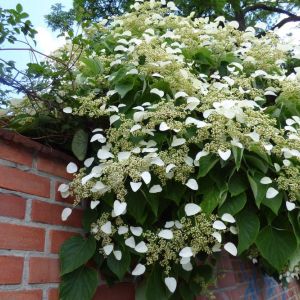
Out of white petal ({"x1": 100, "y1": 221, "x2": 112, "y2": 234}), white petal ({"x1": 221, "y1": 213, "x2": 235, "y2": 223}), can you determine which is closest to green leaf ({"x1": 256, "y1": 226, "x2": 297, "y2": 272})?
white petal ({"x1": 221, "y1": 213, "x2": 235, "y2": 223})

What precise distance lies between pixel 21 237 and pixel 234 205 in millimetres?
Result: 592

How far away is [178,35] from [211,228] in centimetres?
94

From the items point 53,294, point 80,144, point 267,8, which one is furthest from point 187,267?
point 267,8

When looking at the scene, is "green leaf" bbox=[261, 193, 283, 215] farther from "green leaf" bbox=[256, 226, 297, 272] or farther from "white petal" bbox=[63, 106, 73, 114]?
"white petal" bbox=[63, 106, 73, 114]

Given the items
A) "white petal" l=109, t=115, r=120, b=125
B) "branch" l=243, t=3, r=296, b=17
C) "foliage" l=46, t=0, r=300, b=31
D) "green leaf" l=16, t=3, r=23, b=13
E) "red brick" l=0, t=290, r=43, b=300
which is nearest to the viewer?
"red brick" l=0, t=290, r=43, b=300

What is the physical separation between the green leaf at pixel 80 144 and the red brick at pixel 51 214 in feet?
0.58

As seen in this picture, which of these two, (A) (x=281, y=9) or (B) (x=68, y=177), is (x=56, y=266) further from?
(A) (x=281, y=9)

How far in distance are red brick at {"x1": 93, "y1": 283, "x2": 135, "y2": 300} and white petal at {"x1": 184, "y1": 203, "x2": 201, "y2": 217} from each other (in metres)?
0.43

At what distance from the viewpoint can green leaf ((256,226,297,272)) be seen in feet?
3.38

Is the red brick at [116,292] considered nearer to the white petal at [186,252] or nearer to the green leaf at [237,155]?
the white petal at [186,252]

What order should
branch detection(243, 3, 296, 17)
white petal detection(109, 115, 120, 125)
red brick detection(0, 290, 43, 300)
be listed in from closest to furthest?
red brick detection(0, 290, 43, 300), white petal detection(109, 115, 120, 125), branch detection(243, 3, 296, 17)

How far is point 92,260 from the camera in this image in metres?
1.24

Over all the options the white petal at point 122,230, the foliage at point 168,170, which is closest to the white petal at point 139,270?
the foliage at point 168,170

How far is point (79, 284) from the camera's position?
3.72 ft
